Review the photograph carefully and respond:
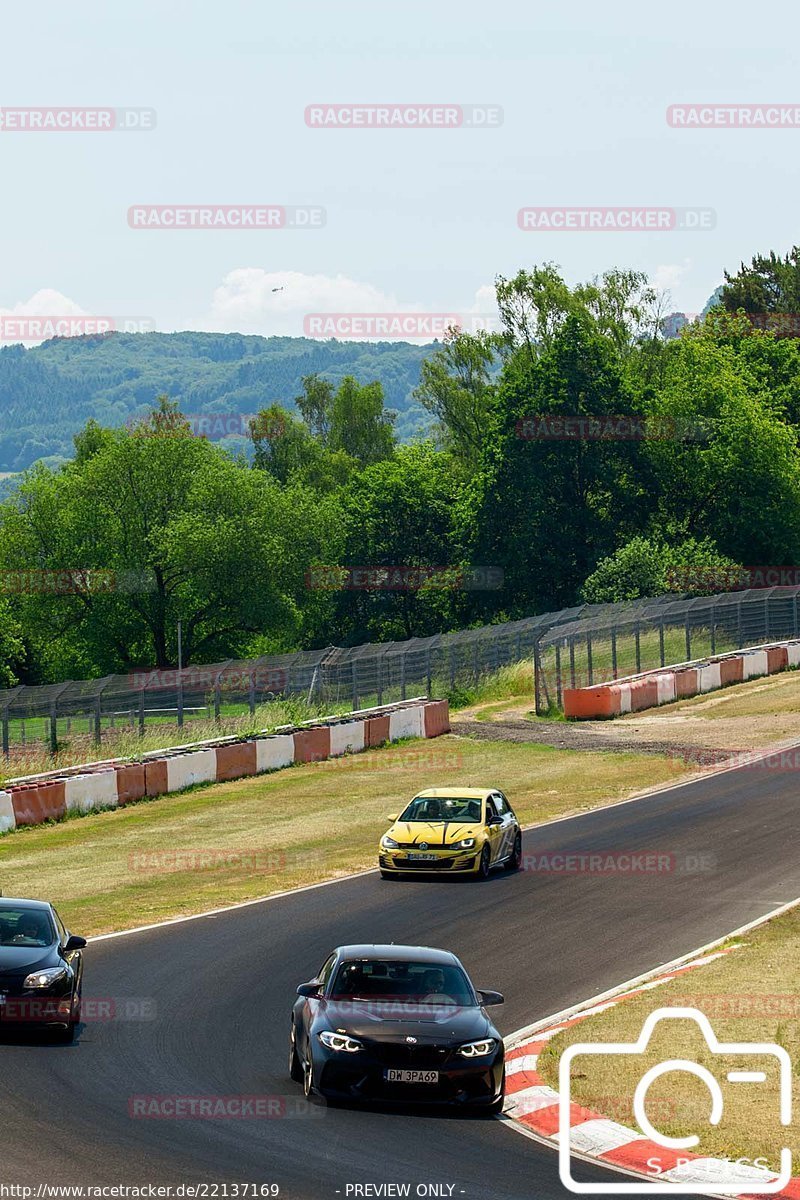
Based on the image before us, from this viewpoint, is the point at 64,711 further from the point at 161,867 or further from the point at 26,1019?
the point at 26,1019

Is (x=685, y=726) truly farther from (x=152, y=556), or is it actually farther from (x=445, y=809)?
(x=152, y=556)

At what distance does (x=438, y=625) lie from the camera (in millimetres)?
90125

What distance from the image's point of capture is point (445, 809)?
27.7 meters

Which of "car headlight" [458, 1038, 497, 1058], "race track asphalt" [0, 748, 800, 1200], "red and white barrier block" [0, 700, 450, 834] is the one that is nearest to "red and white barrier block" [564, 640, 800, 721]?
"red and white barrier block" [0, 700, 450, 834]

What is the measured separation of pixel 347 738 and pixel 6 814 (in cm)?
1283

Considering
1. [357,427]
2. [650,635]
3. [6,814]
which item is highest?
[357,427]

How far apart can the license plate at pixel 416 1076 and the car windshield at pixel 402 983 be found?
94cm

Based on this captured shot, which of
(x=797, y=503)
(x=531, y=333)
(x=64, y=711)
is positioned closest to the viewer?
(x=64, y=711)

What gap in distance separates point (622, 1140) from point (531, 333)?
308 ft

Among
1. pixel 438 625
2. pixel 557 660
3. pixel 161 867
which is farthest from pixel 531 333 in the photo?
pixel 161 867

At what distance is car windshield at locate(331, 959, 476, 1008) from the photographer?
564 inches

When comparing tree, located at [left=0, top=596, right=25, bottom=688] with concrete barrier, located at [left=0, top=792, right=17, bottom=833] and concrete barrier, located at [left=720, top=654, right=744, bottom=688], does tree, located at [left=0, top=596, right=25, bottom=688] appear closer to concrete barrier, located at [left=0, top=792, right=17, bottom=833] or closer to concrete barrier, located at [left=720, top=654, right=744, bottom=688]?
Answer: concrete barrier, located at [left=720, top=654, right=744, bottom=688]

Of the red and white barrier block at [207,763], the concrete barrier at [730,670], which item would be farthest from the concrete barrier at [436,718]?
the concrete barrier at [730,670]

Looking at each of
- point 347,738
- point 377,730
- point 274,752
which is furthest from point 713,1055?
point 377,730
